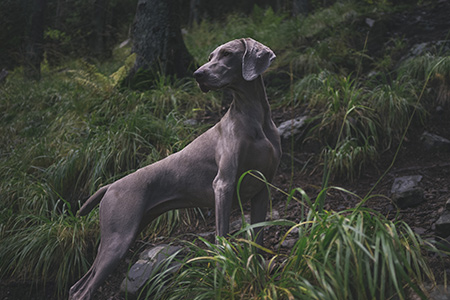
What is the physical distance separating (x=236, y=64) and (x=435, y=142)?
3013 millimetres

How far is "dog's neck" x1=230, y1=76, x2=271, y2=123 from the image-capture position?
9.16 ft

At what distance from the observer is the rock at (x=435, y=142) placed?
4.60 meters

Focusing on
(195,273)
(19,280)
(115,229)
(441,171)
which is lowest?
(441,171)

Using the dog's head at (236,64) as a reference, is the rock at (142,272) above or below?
below

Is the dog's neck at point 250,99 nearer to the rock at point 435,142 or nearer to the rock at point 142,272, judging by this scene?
the rock at point 142,272

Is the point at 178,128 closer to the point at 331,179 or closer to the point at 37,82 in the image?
the point at 331,179

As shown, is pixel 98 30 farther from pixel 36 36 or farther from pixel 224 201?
pixel 224 201

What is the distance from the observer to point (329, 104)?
203 inches

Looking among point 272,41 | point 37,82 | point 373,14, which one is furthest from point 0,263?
point 373,14

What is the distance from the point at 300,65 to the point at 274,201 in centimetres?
270

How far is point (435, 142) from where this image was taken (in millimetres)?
4641

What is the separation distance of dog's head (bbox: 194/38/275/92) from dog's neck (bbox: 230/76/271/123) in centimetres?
8

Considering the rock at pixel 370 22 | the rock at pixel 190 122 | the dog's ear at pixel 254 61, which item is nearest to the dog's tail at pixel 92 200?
the dog's ear at pixel 254 61

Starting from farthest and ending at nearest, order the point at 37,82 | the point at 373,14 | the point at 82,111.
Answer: the point at 37,82 < the point at 373,14 < the point at 82,111
